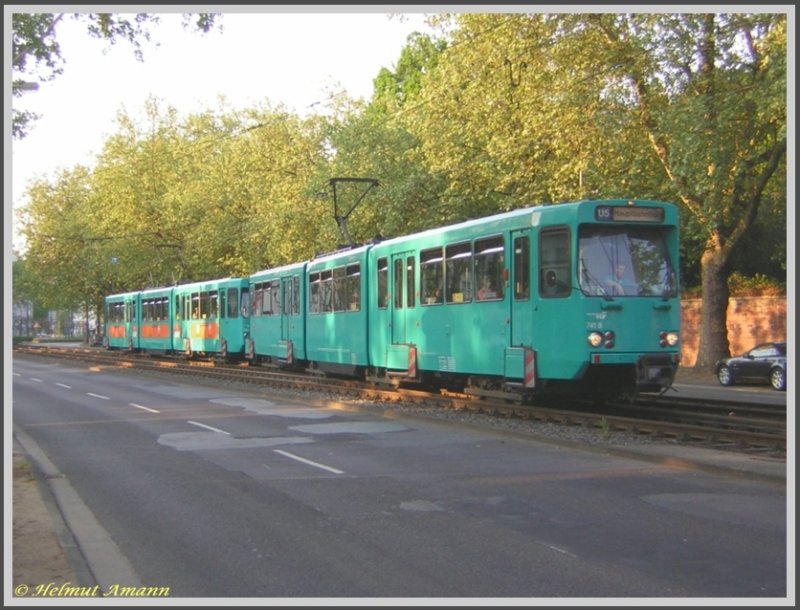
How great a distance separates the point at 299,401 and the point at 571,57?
13064mm

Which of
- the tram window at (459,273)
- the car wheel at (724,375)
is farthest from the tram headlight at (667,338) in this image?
the car wheel at (724,375)

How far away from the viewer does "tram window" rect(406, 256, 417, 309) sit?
19.6 m

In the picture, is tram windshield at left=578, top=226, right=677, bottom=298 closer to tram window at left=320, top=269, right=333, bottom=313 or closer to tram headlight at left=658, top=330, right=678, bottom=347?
tram headlight at left=658, top=330, right=678, bottom=347

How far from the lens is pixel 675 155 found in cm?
2328

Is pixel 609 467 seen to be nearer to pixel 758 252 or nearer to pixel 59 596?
pixel 59 596

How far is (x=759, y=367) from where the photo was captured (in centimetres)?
2577

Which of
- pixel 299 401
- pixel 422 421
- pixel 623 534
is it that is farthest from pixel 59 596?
pixel 299 401

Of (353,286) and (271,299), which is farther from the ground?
(353,286)

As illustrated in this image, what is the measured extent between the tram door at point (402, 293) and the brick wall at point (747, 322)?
59.6ft

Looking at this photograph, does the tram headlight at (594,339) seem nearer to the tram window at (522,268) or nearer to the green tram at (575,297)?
the green tram at (575,297)

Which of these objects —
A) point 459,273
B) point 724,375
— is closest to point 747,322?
point 724,375

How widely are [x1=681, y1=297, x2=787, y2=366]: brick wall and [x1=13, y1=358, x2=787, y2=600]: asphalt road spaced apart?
22211mm

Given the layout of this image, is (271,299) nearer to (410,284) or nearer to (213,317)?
(213,317)

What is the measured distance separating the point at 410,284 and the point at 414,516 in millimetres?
11258
